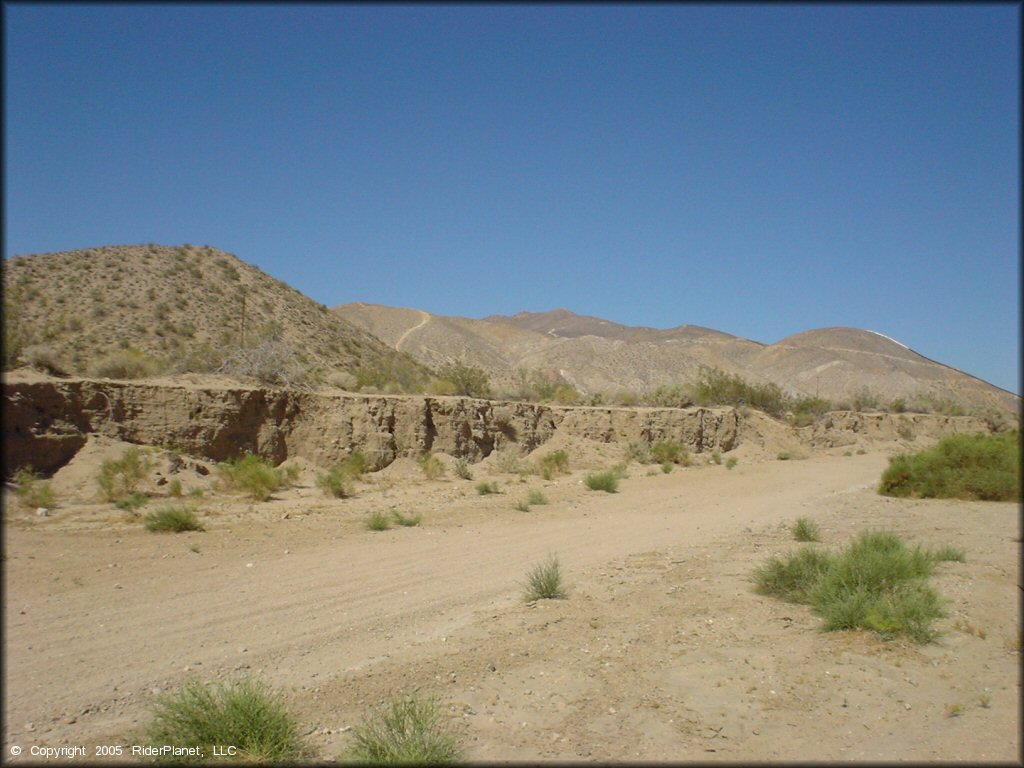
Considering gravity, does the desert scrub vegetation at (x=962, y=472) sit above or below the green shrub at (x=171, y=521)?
above

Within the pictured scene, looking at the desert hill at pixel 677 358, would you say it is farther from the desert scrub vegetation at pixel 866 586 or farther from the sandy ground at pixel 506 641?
the desert scrub vegetation at pixel 866 586

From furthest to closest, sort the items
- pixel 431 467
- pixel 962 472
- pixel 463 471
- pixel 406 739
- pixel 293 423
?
pixel 463 471, pixel 431 467, pixel 293 423, pixel 962 472, pixel 406 739

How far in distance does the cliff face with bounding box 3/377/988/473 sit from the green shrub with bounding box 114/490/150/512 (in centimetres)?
275

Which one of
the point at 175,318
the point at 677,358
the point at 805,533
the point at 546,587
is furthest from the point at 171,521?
the point at 677,358

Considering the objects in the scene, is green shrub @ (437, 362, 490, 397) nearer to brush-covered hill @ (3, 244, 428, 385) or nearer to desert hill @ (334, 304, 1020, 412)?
brush-covered hill @ (3, 244, 428, 385)

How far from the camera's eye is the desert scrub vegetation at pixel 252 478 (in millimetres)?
15586

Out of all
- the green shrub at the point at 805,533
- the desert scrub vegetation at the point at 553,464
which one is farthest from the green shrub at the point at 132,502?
the green shrub at the point at 805,533

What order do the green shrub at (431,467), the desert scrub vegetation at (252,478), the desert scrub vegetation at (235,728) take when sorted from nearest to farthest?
the desert scrub vegetation at (235,728), the desert scrub vegetation at (252,478), the green shrub at (431,467)

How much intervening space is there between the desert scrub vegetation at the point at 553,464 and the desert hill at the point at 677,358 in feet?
107

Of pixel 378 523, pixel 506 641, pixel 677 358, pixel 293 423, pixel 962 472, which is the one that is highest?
pixel 677 358

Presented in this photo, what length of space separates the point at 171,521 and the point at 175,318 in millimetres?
21950

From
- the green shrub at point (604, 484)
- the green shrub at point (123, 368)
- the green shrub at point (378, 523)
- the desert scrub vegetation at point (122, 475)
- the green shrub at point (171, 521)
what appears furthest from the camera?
the green shrub at point (604, 484)

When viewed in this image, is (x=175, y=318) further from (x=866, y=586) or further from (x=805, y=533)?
(x=866, y=586)

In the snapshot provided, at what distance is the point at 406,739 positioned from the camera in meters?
4.75
